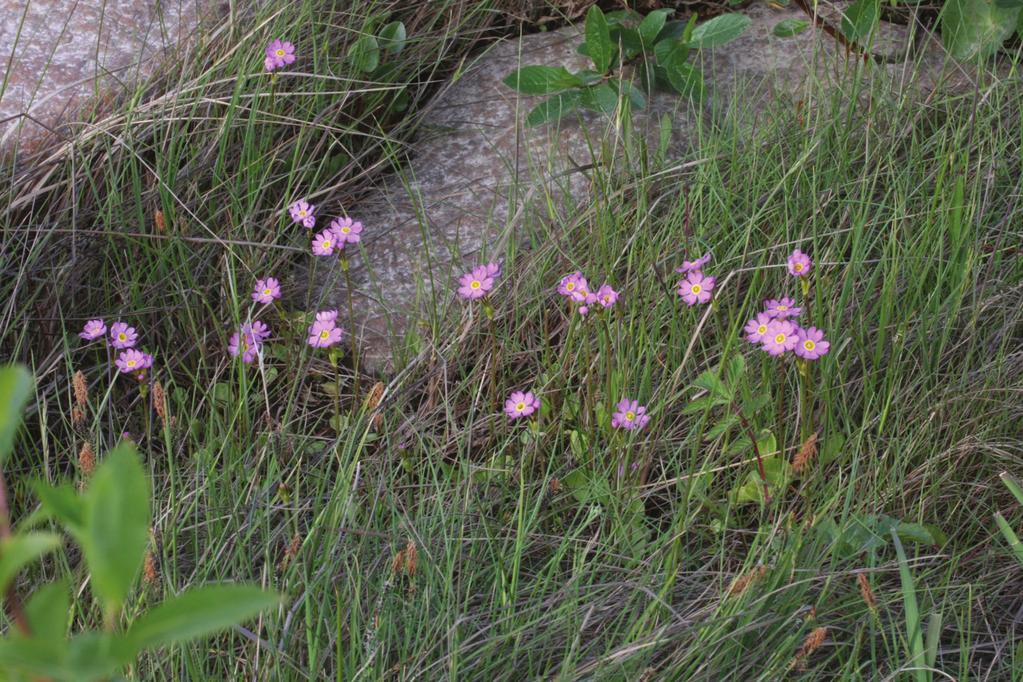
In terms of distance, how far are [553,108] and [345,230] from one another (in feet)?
2.40

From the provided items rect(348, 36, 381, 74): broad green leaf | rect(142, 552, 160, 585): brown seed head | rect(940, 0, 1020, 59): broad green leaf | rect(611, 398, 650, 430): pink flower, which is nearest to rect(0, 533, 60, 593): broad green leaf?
rect(142, 552, 160, 585): brown seed head

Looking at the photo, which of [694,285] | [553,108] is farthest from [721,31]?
[694,285]

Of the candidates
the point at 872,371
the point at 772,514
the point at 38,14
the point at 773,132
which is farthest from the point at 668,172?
the point at 38,14

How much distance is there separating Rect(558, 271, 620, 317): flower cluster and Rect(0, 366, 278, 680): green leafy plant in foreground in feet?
4.60

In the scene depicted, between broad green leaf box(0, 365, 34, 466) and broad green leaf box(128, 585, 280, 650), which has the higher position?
broad green leaf box(0, 365, 34, 466)

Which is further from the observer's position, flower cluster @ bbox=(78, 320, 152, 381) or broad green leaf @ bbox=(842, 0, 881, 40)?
broad green leaf @ bbox=(842, 0, 881, 40)

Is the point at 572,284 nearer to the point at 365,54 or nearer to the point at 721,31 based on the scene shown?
the point at 721,31

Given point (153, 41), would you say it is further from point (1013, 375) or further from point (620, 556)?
point (1013, 375)

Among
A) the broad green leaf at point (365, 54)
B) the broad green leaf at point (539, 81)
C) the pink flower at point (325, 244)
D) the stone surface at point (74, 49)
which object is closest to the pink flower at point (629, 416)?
the pink flower at point (325, 244)

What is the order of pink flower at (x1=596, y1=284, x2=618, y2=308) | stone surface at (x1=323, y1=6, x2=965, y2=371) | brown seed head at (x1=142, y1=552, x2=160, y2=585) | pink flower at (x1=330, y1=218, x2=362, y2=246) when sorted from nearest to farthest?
brown seed head at (x1=142, y1=552, x2=160, y2=585) → pink flower at (x1=596, y1=284, x2=618, y2=308) → pink flower at (x1=330, y1=218, x2=362, y2=246) → stone surface at (x1=323, y1=6, x2=965, y2=371)

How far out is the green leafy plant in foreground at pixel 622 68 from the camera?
254cm

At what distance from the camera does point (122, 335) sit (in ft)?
6.76

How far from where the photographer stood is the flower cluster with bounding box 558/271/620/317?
→ 1.78 metres

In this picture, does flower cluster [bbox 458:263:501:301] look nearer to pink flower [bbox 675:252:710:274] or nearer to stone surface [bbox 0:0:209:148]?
pink flower [bbox 675:252:710:274]
